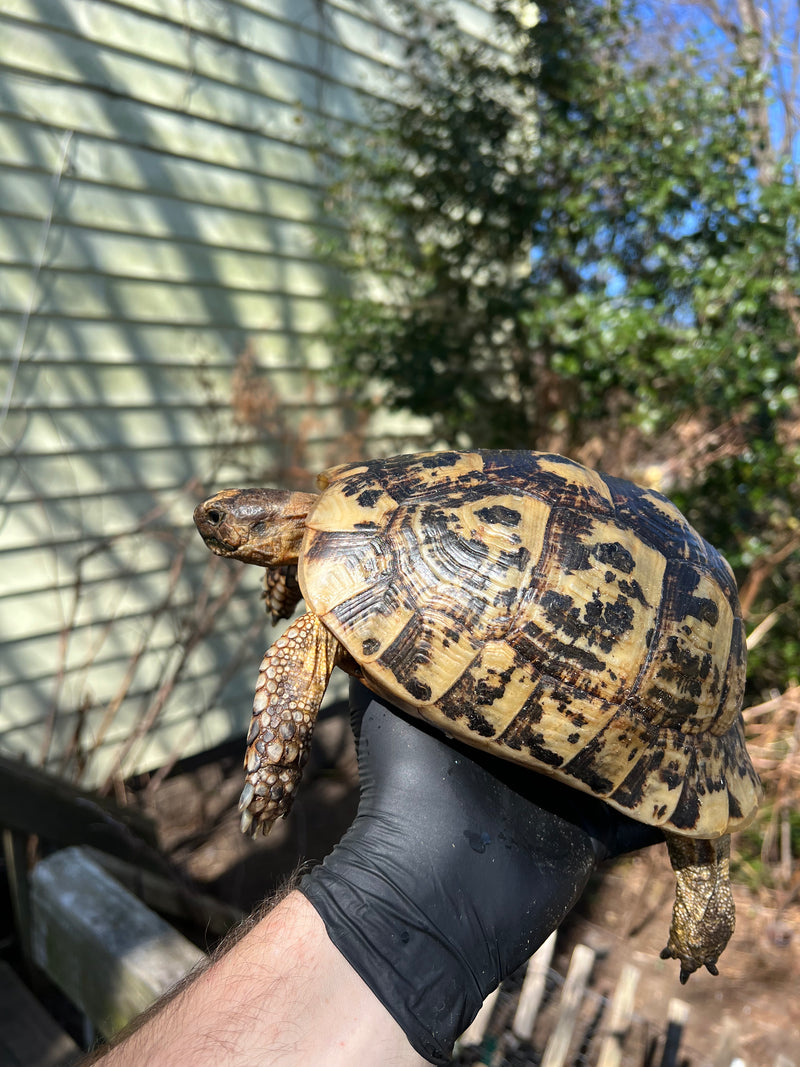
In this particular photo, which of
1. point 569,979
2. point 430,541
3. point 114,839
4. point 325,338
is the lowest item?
point 569,979

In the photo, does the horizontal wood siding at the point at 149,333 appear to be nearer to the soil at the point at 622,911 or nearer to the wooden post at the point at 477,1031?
the soil at the point at 622,911

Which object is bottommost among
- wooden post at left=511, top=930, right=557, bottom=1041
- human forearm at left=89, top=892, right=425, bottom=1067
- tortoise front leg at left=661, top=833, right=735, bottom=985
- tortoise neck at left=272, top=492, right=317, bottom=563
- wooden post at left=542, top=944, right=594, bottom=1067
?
wooden post at left=511, top=930, right=557, bottom=1041

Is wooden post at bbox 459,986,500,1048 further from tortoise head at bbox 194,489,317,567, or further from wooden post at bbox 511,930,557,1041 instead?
tortoise head at bbox 194,489,317,567

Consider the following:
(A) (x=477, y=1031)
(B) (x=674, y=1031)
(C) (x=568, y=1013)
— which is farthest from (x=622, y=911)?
(A) (x=477, y=1031)

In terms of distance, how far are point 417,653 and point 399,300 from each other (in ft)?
12.7

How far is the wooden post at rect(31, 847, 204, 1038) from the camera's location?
2346 millimetres

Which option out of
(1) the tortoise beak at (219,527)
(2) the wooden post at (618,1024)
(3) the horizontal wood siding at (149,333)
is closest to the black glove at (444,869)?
(1) the tortoise beak at (219,527)

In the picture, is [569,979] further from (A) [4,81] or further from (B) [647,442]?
(A) [4,81]

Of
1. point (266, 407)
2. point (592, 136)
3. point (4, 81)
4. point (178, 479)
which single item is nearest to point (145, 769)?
point (178, 479)

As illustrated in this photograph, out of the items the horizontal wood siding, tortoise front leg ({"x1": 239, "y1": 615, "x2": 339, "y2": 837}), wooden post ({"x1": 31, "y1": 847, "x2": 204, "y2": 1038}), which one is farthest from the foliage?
wooden post ({"x1": 31, "y1": 847, "x2": 204, "y2": 1038})

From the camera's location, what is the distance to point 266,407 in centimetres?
431

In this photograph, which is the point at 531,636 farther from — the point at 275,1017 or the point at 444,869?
the point at 275,1017

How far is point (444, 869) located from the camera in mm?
1662

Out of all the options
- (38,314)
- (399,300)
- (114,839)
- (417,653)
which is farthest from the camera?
(399,300)
